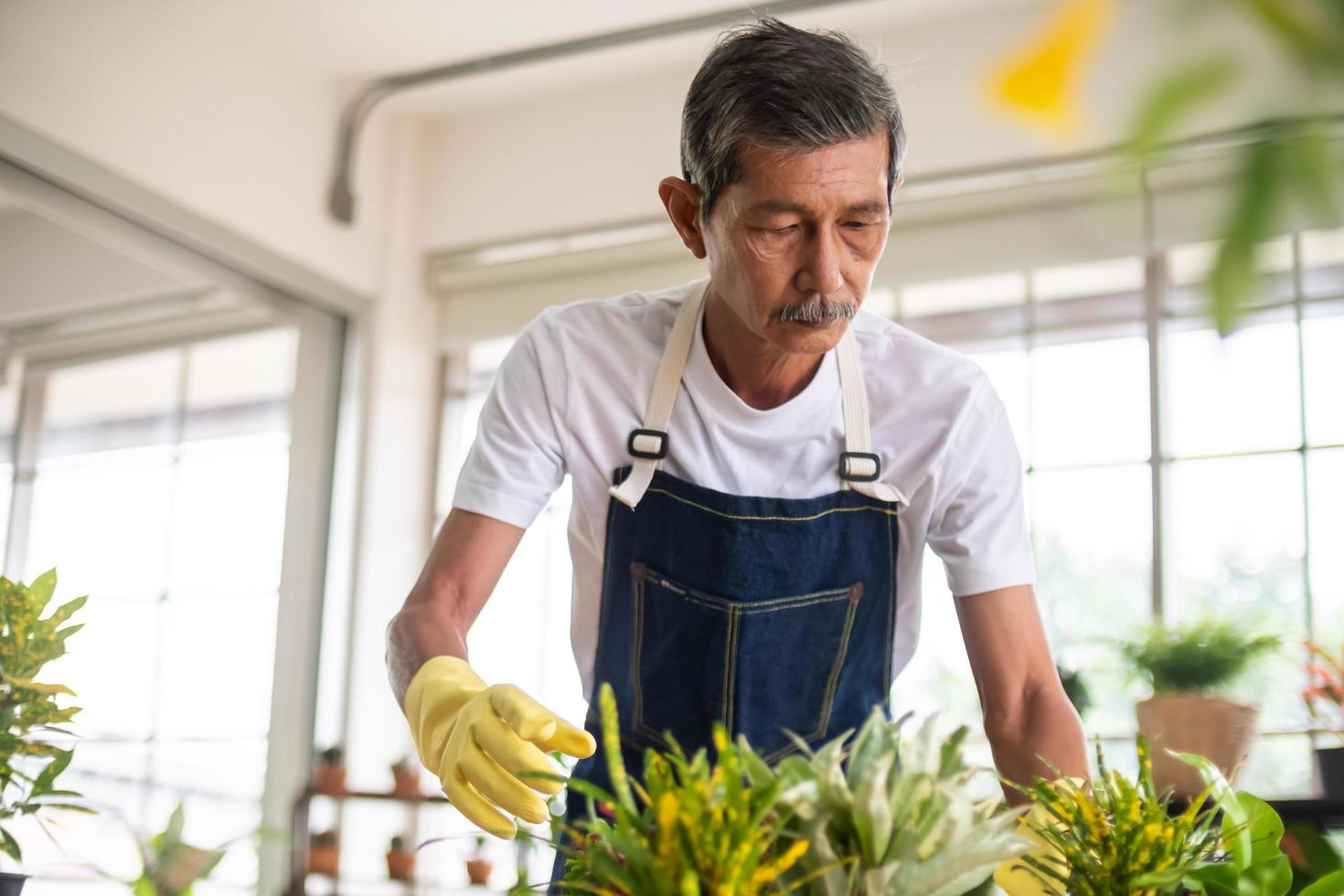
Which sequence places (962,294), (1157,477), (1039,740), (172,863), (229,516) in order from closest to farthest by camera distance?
(172,863) → (1039,740) → (1157,477) → (962,294) → (229,516)

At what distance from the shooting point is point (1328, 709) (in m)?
3.53

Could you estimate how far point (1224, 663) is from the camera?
10.6 feet

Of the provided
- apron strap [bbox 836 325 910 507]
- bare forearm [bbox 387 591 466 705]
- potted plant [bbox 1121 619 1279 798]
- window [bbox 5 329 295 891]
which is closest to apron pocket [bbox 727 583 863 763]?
apron strap [bbox 836 325 910 507]

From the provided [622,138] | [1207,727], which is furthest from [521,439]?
[622,138]

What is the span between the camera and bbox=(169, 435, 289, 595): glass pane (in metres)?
4.48

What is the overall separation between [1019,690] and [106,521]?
3312mm

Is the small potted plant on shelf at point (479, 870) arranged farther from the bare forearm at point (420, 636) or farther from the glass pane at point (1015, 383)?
the bare forearm at point (420, 636)

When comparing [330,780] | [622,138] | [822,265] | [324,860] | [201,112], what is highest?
[622,138]

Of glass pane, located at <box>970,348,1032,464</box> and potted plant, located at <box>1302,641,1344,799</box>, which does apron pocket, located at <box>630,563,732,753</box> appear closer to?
potted plant, located at <box>1302,641,1344,799</box>

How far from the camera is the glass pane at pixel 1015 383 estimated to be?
426cm

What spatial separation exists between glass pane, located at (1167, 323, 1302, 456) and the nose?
2.66 m

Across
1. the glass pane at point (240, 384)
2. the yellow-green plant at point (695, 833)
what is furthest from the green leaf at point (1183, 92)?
the glass pane at point (240, 384)

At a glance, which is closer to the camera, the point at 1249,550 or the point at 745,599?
the point at 745,599

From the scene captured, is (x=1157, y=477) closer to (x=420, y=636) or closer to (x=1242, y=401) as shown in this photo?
(x=1242, y=401)
